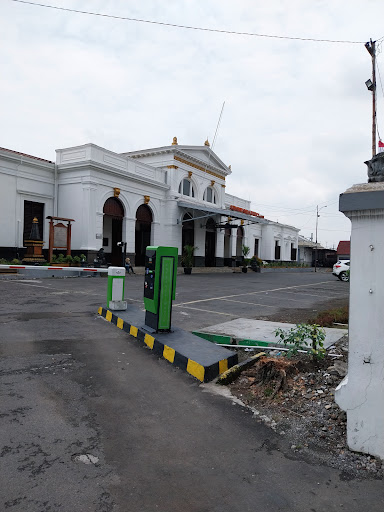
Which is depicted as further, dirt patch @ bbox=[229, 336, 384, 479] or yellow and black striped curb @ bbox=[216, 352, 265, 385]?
yellow and black striped curb @ bbox=[216, 352, 265, 385]

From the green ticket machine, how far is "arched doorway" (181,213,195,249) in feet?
75.8

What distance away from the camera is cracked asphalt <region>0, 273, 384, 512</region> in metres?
2.42

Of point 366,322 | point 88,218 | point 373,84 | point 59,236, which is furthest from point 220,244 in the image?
point 366,322

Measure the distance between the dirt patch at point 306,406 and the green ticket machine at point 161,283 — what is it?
1.78 metres

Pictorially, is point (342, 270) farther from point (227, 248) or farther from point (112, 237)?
point (112, 237)

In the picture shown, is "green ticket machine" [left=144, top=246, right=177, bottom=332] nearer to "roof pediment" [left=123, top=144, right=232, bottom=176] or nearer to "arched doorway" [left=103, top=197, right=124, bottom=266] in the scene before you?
"arched doorway" [left=103, top=197, right=124, bottom=266]

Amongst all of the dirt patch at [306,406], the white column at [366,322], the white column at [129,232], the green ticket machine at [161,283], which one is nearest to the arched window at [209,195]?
the white column at [129,232]

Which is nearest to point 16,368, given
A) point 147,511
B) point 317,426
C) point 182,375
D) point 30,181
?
point 182,375

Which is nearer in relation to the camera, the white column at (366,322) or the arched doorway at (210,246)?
the white column at (366,322)

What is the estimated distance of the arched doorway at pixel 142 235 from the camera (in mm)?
26125

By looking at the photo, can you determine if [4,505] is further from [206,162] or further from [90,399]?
[206,162]

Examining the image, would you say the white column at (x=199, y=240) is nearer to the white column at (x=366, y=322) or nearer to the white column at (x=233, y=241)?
the white column at (x=233, y=241)

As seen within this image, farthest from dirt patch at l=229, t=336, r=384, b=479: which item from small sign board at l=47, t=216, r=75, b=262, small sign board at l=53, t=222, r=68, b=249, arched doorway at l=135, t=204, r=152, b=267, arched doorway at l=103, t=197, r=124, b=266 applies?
arched doorway at l=135, t=204, r=152, b=267

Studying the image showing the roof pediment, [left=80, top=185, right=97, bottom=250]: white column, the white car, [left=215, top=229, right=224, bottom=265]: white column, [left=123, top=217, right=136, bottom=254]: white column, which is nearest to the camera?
[left=80, top=185, right=97, bottom=250]: white column
